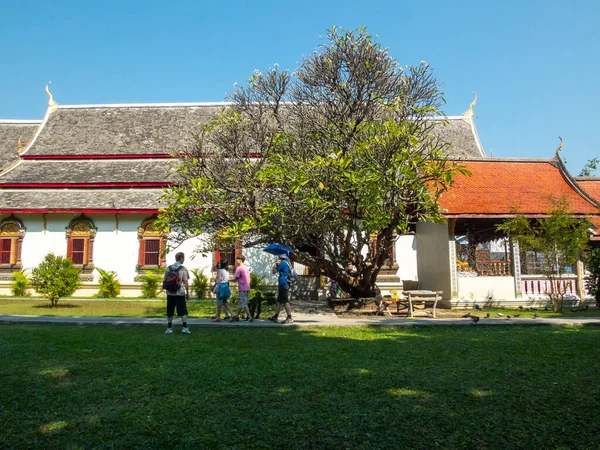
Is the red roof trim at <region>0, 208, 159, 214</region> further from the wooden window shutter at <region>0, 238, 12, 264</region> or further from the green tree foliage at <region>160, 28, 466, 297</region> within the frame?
the green tree foliage at <region>160, 28, 466, 297</region>

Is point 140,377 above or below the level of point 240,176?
below

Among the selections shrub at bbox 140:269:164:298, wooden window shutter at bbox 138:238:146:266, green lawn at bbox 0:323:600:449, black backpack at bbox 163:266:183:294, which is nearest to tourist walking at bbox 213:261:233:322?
black backpack at bbox 163:266:183:294

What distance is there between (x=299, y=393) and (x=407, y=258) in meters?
15.2

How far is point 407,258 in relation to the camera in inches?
763

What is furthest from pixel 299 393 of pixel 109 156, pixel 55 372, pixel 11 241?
pixel 109 156

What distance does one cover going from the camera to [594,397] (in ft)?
15.4

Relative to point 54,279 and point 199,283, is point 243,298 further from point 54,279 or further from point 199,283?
point 199,283

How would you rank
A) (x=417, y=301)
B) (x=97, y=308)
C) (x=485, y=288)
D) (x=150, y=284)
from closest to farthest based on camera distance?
(x=417, y=301)
(x=485, y=288)
(x=97, y=308)
(x=150, y=284)

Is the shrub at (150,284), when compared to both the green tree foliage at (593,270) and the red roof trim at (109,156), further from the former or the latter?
the green tree foliage at (593,270)

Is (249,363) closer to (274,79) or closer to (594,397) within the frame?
(594,397)

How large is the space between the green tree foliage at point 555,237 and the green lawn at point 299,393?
5925 millimetres

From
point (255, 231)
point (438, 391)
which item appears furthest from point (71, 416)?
point (255, 231)

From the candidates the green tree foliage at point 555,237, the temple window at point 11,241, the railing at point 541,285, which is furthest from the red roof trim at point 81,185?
the railing at point 541,285

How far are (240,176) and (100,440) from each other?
9.89 m
